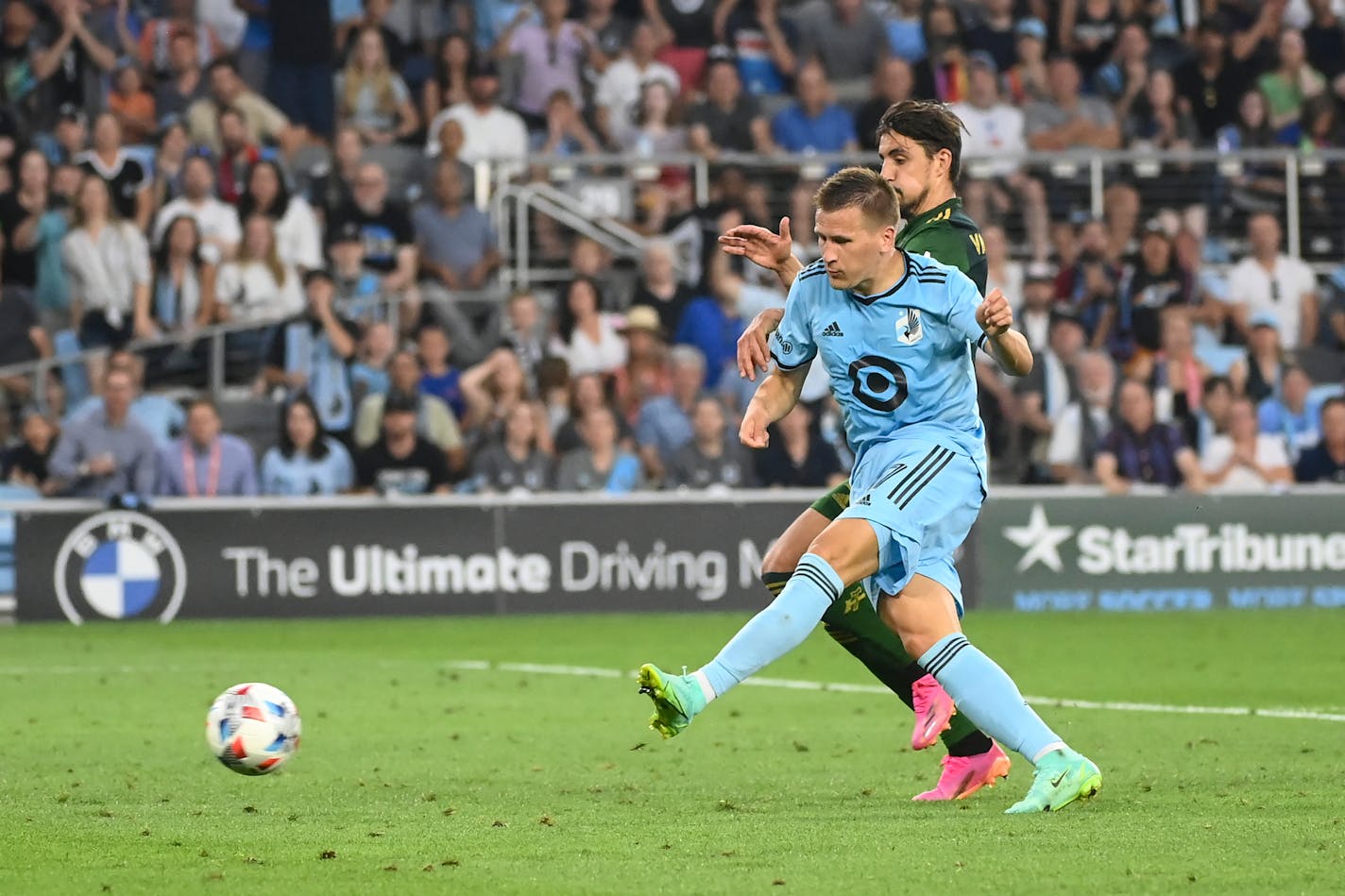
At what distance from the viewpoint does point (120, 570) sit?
16.8m

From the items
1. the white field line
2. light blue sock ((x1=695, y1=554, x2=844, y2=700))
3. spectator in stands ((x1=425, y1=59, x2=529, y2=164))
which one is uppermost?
spectator in stands ((x1=425, y1=59, x2=529, y2=164))

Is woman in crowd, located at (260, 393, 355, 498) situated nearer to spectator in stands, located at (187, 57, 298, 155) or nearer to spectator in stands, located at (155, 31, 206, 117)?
spectator in stands, located at (187, 57, 298, 155)

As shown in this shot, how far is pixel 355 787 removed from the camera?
7.93 metres

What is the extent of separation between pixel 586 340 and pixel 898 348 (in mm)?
11732

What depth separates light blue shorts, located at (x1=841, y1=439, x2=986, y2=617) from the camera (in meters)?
7.00

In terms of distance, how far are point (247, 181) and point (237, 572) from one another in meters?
3.80

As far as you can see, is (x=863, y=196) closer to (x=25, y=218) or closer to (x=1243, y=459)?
(x=1243, y=459)

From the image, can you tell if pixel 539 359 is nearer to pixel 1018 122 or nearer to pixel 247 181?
pixel 247 181

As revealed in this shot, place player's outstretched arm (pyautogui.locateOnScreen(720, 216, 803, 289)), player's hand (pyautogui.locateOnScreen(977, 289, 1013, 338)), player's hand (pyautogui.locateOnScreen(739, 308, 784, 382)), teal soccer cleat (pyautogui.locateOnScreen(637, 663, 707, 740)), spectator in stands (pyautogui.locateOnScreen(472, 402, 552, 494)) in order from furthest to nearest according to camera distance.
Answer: spectator in stands (pyautogui.locateOnScreen(472, 402, 552, 494)), player's outstretched arm (pyautogui.locateOnScreen(720, 216, 803, 289)), player's hand (pyautogui.locateOnScreen(739, 308, 784, 382)), player's hand (pyautogui.locateOnScreen(977, 289, 1013, 338)), teal soccer cleat (pyautogui.locateOnScreen(637, 663, 707, 740))

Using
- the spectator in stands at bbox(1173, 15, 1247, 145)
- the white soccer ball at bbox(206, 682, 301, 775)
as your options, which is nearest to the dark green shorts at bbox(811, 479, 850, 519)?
the white soccer ball at bbox(206, 682, 301, 775)

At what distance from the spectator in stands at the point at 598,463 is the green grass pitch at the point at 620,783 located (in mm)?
2849

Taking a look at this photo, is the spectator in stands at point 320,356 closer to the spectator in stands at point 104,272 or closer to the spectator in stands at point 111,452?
the spectator in stands at point 104,272

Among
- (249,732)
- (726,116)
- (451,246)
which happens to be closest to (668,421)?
(451,246)

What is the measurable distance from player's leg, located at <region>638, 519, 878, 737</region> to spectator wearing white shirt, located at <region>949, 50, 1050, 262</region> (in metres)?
13.0
